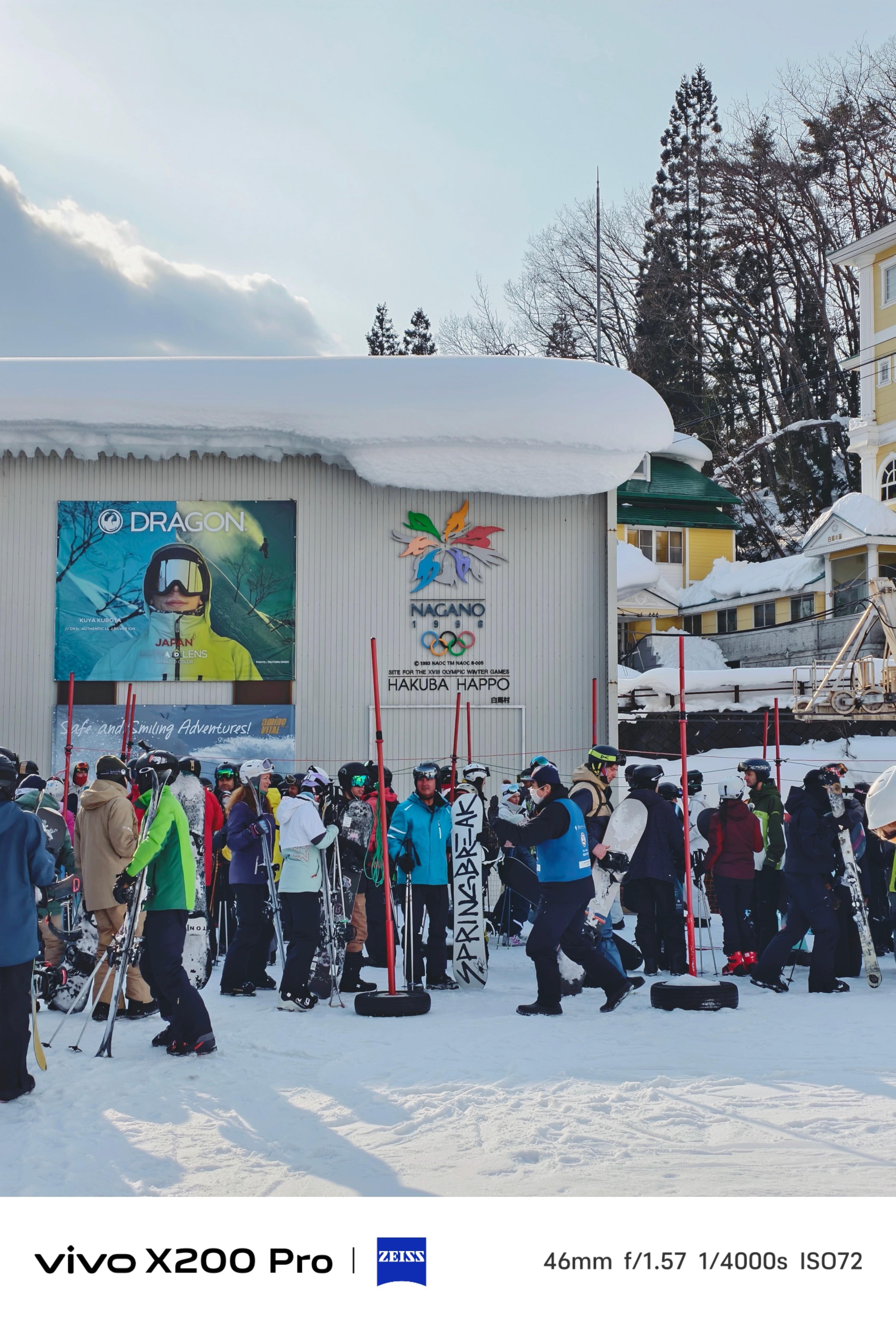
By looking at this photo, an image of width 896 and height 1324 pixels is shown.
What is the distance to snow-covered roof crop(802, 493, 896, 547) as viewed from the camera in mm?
29250

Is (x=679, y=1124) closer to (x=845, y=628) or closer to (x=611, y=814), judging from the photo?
(x=611, y=814)

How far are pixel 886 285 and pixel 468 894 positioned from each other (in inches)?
1178

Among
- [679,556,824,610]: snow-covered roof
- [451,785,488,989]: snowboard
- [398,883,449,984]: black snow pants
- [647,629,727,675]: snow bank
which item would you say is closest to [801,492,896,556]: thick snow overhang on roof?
[679,556,824,610]: snow-covered roof

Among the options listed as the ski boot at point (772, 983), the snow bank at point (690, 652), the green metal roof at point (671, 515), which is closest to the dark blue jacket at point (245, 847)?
the ski boot at point (772, 983)

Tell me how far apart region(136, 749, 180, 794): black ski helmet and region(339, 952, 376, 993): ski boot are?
2667 millimetres

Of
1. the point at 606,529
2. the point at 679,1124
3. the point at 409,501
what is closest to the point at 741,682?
the point at 606,529

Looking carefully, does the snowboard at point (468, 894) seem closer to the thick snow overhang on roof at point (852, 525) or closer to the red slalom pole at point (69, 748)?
the red slalom pole at point (69, 748)

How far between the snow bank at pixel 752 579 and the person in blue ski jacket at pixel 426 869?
24.3 meters

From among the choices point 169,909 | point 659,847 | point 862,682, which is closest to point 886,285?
point 862,682

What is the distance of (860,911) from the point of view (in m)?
9.05

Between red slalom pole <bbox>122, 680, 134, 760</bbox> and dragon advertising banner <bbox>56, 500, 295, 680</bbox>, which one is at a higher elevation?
dragon advertising banner <bbox>56, 500, 295, 680</bbox>

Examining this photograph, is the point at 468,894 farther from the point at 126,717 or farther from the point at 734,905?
the point at 126,717

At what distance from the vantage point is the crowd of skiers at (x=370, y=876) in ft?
21.7

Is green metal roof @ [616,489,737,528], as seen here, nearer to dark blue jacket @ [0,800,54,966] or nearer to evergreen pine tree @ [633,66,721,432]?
evergreen pine tree @ [633,66,721,432]
